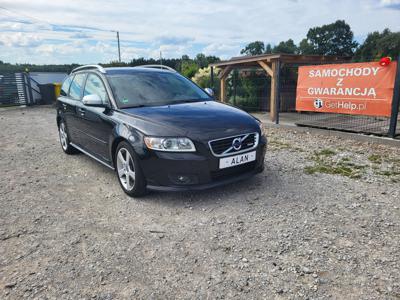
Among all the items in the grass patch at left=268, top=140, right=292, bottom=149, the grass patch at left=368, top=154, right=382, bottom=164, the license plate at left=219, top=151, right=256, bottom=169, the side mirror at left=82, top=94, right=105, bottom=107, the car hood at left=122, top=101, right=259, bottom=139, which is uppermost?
the side mirror at left=82, top=94, right=105, bottom=107

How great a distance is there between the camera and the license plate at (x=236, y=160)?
3561mm

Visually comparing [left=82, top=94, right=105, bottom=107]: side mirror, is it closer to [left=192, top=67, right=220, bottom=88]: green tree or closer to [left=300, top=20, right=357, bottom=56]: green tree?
[left=192, top=67, right=220, bottom=88]: green tree

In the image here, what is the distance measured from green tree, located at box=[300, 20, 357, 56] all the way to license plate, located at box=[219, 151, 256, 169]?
2649 inches

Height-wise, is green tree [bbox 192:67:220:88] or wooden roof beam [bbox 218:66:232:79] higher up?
wooden roof beam [bbox 218:66:232:79]

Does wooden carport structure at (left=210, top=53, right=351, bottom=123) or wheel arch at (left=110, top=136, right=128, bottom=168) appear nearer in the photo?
wheel arch at (left=110, top=136, right=128, bottom=168)

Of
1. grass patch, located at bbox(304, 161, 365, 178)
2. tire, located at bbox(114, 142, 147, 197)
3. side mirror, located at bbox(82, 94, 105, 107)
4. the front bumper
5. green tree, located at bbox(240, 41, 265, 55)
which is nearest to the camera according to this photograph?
the front bumper

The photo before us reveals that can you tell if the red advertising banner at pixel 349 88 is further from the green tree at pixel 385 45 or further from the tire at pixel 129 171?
the green tree at pixel 385 45

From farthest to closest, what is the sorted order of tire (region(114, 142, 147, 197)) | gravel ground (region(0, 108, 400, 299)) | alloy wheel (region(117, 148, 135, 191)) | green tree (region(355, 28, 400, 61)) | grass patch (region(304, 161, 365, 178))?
green tree (region(355, 28, 400, 61))
grass patch (region(304, 161, 365, 178))
alloy wheel (region(117, 148, 135, 191))
tire (region(114, 142, 147, 197))
gravel ground (region(0, 108, 400, 299))

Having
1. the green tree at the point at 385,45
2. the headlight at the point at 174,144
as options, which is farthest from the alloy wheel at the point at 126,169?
the green tree at the point at 385,45

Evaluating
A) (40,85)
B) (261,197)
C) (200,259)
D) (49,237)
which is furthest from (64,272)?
(40,85)

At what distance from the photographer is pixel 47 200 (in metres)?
4.01

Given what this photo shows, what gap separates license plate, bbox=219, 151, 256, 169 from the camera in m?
3.56

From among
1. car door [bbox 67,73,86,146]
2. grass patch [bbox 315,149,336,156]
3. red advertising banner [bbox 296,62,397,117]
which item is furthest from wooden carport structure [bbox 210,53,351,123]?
car door [bbox 67,73,86,146]

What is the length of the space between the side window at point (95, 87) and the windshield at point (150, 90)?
164 millimetres
